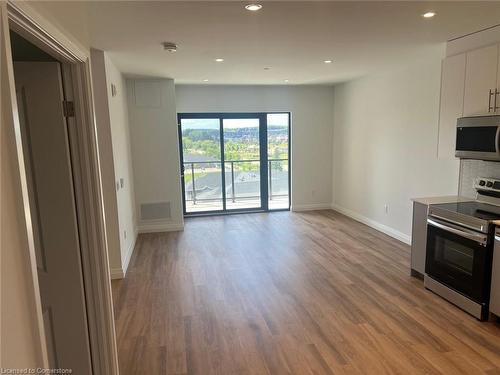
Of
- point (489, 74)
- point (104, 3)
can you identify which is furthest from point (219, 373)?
point (489, 74)

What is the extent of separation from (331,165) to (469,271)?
4496mm

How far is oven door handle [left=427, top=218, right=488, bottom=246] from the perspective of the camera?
286cm

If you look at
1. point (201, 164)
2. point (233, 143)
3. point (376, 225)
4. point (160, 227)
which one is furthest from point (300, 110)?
point (160, 227)

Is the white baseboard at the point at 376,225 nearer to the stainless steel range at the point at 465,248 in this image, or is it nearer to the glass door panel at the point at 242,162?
the stainless steel range at the point at 465,248

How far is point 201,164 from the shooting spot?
681cm

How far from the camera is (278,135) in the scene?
7129 millimetres

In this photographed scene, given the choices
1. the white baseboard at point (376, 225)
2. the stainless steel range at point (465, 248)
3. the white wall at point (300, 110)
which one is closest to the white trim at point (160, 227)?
the white wall at point (300, 110)

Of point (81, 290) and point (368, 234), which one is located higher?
point (81, 290)

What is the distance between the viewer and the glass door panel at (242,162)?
686 cm

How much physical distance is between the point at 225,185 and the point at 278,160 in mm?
1257

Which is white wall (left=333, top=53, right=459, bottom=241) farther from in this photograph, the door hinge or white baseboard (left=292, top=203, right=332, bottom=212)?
the door hinge

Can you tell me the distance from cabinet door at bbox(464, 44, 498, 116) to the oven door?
3.89 ft

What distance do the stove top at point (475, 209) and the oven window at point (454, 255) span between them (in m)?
0.30

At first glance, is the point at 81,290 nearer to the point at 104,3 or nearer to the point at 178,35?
the point at 104,3
